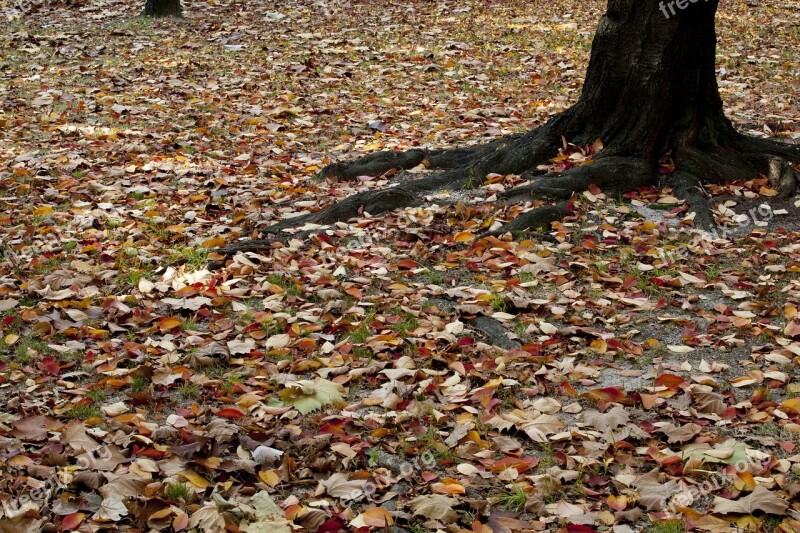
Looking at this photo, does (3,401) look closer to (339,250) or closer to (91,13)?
(339,250)

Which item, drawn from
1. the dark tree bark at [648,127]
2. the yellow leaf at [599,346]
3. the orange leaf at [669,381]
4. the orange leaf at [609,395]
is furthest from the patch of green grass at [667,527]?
the dark tree bark at [648,127]

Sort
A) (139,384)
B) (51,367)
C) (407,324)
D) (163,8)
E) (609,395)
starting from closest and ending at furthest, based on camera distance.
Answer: (609,395), (139,384), (51,367), (407,324), (163,8)

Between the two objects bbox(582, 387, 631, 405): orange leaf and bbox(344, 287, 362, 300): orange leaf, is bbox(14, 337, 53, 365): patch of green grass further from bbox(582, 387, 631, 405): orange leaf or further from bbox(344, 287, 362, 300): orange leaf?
bbox(582, 387, 631, 405): orange leaf

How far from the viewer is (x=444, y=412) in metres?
3.78

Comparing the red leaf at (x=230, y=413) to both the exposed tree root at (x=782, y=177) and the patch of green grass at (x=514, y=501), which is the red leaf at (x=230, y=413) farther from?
the exposed tree root at (x=782, y=177)

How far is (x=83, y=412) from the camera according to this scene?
374 centimetres

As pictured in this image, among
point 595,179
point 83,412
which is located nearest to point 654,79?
point 595,179

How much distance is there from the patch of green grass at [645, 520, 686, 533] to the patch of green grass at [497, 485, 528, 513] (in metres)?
0.45

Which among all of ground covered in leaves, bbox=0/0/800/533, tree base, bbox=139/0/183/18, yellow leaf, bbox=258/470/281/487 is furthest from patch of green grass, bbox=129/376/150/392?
tree base, bbox=139/0/183/18

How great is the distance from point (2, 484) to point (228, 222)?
325 cm

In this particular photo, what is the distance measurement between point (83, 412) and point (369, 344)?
138 cm

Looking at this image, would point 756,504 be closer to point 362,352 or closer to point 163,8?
point 362,352

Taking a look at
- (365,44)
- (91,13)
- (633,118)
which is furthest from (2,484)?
(91,13)

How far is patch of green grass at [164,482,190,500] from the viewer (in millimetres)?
3158
